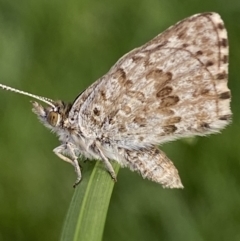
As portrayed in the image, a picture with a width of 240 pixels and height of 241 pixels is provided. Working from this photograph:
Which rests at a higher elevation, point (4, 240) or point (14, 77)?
point (14, 77)

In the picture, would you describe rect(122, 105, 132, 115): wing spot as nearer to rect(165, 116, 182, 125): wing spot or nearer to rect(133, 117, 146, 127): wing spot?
rect(133, 117, 146, 127): wing spot

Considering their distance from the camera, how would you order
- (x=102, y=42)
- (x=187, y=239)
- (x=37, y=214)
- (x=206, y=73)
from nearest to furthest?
(x=206, y=73), (x=187, y=239), (x=37, y=214), (x=102, y=42)

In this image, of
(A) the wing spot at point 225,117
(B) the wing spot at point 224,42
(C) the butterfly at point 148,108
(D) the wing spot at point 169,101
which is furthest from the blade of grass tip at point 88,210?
(B) the wing spot at point 224,42

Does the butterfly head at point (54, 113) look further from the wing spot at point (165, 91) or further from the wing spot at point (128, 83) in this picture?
the wing spot at point (165, 91)

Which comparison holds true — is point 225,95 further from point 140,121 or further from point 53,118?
point 53,118

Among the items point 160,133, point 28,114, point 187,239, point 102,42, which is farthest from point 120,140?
point 102,42

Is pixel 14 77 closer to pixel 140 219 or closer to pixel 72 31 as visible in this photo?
pixel 72 31

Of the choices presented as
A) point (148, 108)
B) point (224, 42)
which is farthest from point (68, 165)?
point (224, 42)
